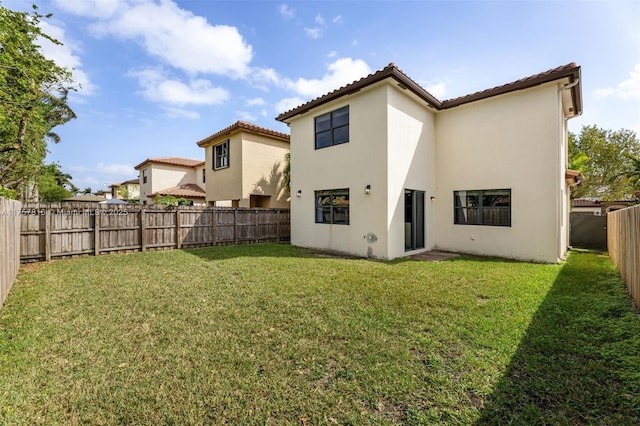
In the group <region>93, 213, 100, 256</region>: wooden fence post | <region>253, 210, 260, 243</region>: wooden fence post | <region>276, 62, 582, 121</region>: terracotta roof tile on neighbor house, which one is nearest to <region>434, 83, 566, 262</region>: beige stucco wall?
<region>276, 62, 582, 121</region>: terracotta roof tile on neighbor house

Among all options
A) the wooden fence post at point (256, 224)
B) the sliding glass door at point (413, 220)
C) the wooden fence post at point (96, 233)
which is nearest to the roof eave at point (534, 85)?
the sliding glass door at point (413, 220)

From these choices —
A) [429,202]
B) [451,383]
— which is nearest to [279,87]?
[429,202]

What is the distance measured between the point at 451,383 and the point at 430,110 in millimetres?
10690

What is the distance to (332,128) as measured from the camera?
10961mm

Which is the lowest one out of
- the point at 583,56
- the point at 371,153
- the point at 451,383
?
the point at 451,383

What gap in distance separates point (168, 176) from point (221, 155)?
1153 centimetres

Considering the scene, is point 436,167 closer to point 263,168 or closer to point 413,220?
point 413,220

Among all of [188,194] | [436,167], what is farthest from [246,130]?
[436,167]

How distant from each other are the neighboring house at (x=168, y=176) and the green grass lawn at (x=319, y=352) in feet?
69.1

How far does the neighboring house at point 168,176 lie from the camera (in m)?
25.5

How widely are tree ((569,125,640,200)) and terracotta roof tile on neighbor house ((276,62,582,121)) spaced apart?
19.2 meters

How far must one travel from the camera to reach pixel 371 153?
953 centimetres

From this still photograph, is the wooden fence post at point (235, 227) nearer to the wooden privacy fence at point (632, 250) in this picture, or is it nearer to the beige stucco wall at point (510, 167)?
the beige stucco wall at point (510, 167)

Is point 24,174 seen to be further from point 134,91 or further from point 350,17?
point 350,17
